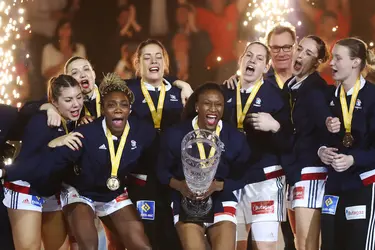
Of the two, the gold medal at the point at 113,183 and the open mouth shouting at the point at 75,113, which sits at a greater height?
the open mouth shouting at the point at 75,113

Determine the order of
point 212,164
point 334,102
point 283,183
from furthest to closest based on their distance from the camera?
point 283,183
point 334,102
point 212,164

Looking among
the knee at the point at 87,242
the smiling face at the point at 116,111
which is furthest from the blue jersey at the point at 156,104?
the knee at the point at 87,242

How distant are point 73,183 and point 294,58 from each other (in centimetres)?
188

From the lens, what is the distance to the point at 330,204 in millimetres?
3918

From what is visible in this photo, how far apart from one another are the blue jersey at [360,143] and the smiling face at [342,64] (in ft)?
0.45

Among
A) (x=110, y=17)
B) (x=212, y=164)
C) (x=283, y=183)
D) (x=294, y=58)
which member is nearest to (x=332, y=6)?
(x=110, y=17)

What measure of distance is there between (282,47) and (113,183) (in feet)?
6.04

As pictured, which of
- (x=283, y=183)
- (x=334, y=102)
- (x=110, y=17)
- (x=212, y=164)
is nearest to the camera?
(x=212, y=164)

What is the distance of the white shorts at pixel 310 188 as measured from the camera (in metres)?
4.11

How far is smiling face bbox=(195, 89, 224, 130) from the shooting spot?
4.02m

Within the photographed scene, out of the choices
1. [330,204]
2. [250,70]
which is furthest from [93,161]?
[330,204]

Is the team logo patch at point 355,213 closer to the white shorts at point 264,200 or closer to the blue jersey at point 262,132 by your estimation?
the white shorts at point 264,200

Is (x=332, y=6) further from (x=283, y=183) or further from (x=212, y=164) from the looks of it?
(x=212, y=164)

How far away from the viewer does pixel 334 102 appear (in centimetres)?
406
